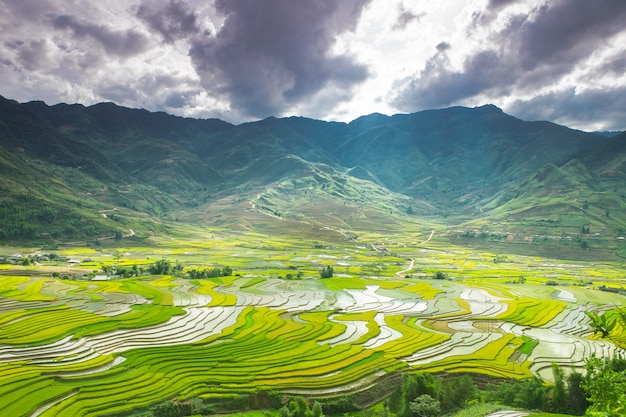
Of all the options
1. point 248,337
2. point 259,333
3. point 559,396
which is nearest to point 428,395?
point 559,396

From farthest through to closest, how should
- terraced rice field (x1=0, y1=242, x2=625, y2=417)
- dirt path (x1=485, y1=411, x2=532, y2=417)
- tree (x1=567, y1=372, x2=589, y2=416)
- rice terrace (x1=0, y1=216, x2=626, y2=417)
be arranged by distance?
1. rice terrace (x1=0, y1=216, x2=626, y2=417)
2. terraced rice field (x1=0, y1=242, x2=625, y2=417)
3. tree (x1=567, y1=372, x2=589, y2=416)
4. dirt path (x1=485, y1=411, x2=532, y2=417)

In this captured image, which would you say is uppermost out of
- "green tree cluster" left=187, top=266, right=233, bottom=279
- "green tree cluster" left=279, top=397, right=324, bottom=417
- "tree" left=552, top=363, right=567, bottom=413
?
"green tree cluster" left=187, top=266, right=233, bottom=279

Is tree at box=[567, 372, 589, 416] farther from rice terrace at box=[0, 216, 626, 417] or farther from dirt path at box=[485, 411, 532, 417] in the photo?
dirt path at box=[485, 411, 532, 417]

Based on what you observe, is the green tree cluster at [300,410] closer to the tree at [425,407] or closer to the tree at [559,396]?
the tree at [425,407]

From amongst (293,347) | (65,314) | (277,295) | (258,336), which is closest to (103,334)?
(65,314)

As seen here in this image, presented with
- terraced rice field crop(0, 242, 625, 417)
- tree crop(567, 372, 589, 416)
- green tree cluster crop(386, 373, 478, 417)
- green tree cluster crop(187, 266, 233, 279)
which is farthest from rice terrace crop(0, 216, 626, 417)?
green tree cluster crop(386, 373, 478, 417)

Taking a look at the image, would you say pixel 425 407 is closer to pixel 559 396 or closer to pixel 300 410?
pixel 300 410
